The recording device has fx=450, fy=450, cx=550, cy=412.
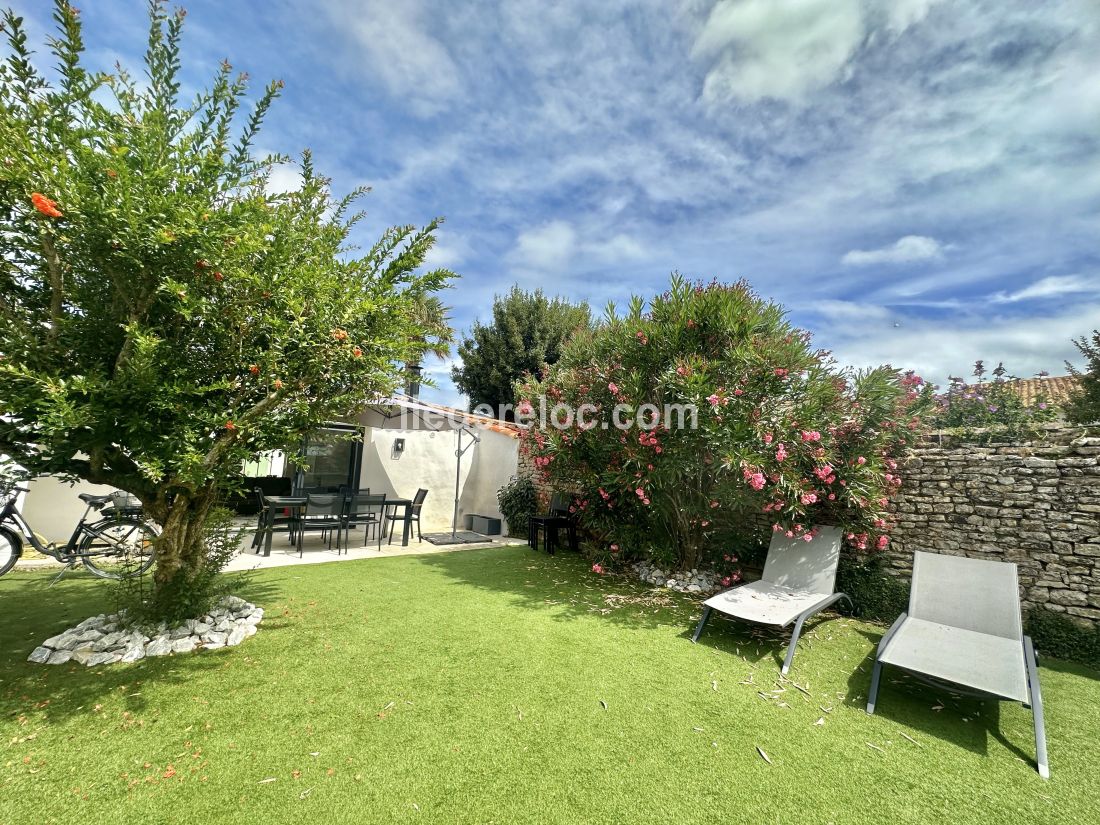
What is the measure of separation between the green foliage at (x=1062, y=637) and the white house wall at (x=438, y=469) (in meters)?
10.3

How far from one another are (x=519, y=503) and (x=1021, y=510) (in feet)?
31.9

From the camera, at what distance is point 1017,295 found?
425 inches

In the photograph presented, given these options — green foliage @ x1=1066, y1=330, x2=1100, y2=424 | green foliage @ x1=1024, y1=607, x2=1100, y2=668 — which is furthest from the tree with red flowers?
green foliage @ x1=1066, y1=330, x2=1100, y2=424

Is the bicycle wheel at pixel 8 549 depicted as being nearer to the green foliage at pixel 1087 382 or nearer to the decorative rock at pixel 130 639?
the decorative rock at pixel 130 639

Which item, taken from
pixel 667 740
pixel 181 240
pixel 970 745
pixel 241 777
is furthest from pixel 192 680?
pixel 970 745

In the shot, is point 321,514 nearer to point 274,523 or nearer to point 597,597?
point 274,523

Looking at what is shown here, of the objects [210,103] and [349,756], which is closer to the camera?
[349,756]

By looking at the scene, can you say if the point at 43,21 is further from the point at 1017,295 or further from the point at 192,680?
the point at 1017,295

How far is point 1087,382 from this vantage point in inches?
340

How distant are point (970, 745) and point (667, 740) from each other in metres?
2.44

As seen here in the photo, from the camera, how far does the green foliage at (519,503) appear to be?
12.4m

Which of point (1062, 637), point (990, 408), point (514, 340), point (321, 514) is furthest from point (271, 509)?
point (514, 340)

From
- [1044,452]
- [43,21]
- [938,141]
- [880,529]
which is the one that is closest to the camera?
[43,21]

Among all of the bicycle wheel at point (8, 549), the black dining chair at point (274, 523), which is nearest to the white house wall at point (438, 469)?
the black dining chair at point (274, 523)
